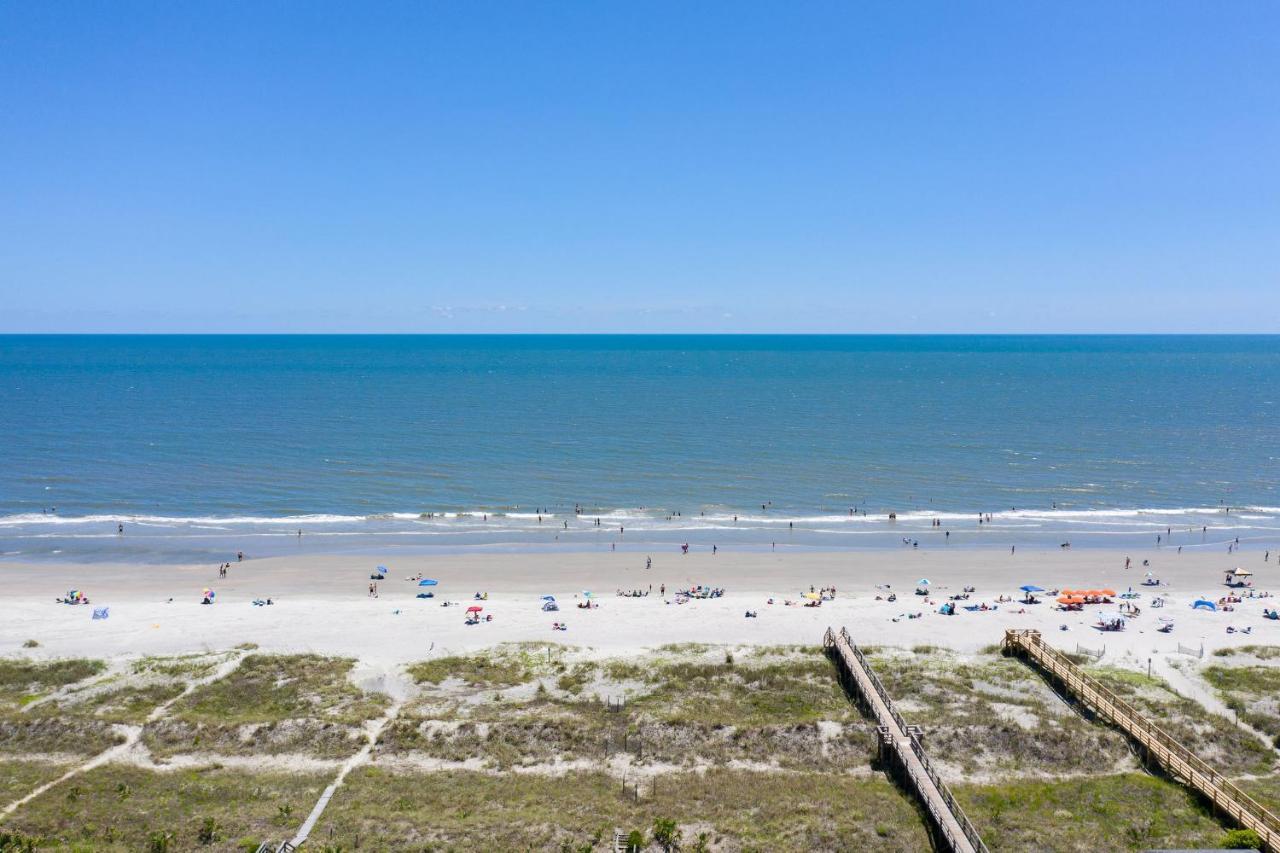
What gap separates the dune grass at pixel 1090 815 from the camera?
80.5 ft

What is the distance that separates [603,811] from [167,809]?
13.9 meters

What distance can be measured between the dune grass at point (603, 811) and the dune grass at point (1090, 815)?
8.94 feet

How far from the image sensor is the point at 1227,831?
81.4ft

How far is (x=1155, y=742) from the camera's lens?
96.9ft

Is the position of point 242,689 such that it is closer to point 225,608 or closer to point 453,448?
point 225,608

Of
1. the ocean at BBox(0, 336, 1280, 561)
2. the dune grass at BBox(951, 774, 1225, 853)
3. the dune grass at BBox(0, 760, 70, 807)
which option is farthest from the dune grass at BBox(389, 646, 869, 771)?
the ocean at BBox(0, 336, 1280, 561)

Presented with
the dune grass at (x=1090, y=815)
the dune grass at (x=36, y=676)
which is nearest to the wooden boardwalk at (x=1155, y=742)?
the dune grass at (x=1090, y=815)

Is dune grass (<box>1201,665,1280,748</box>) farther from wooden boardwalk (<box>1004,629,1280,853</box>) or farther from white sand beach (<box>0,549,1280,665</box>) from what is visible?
wooden boardwalk (<box>1004,629,1280,853</box>)

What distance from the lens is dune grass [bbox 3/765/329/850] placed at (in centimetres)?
2378

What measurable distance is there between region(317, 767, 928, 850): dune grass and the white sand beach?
515 inches

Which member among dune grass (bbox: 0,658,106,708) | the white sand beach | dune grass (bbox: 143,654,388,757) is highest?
dune grass (bbox: 143,654,388,757)

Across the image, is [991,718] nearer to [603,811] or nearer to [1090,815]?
[1090,815]

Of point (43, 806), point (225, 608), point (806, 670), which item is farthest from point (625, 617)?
point (43, 806)

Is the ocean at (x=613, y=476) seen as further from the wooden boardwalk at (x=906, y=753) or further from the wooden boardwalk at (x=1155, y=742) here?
the wooden boardwalk at (x=906, y=753)
